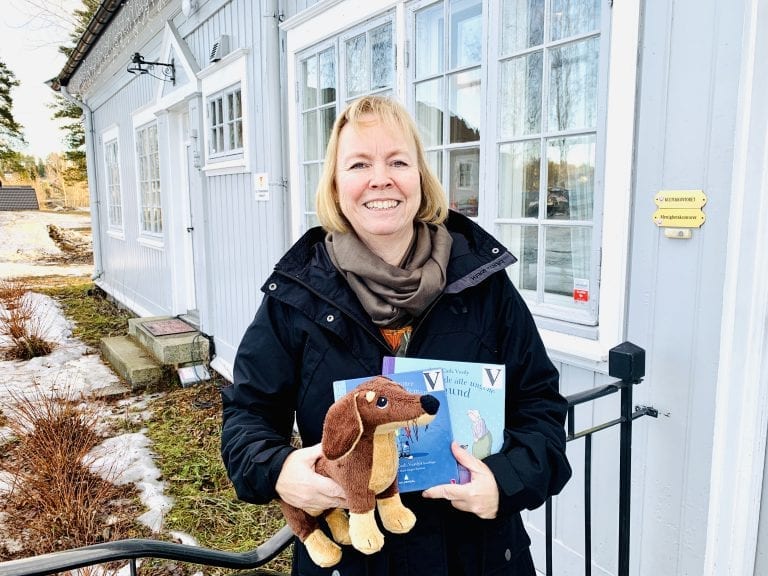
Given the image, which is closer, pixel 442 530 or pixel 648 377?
pixel 442 530

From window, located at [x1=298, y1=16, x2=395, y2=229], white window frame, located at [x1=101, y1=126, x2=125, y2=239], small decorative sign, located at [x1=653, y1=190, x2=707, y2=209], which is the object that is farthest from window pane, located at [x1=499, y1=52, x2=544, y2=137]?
white window frame, located at [x1=101, y1=126, x2=125, y2=239]

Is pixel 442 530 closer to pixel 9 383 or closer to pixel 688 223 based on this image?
pixel 688 223

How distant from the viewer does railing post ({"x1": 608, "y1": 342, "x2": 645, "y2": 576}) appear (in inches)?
71.0

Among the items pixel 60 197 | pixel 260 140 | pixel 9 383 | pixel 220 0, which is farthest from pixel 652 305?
pixel 60 197

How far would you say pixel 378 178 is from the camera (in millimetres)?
1163

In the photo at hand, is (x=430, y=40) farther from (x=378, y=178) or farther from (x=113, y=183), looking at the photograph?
(x=113, y=183)

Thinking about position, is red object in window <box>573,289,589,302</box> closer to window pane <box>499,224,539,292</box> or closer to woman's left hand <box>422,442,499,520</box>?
window pane <box>499,224,539,292</box>

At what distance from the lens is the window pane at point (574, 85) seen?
2.15 m

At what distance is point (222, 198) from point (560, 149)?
4.15 meters

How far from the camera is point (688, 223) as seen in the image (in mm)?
1870

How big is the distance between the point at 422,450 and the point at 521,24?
2036mm

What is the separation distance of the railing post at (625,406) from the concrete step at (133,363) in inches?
205

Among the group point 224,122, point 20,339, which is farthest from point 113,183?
point 224,122

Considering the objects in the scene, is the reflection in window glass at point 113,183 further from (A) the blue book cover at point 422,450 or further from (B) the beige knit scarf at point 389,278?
(A) the blue book cover at point 422,450
